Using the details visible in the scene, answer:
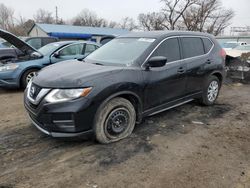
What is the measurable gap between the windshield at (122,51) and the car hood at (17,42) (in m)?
3.25

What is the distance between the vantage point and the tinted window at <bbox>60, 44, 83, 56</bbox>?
7794 mm

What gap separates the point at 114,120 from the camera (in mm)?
3656

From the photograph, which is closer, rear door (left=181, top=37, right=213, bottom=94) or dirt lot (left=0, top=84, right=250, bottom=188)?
dirt lot (left=0, top=84, right=250, bottom=188)

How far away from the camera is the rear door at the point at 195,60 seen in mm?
4741

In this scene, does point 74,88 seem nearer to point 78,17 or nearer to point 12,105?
point 12,105

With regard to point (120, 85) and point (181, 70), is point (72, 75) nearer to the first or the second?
point (120, 85)

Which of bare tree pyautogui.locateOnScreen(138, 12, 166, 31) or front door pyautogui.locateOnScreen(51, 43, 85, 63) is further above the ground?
bare tree pyautogui.locateOnScreen(138, 12, 166, 31)

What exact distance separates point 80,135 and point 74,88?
662 mm

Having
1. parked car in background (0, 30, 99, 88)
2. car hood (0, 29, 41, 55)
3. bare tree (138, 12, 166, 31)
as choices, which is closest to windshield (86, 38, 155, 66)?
parked car in background (0, 30, 99, 88)

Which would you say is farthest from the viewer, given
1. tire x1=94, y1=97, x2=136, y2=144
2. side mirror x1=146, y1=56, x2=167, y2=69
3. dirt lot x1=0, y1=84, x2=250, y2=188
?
side mirror x1=146, y1=56, x2=167, y2=69

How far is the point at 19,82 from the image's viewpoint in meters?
6.97

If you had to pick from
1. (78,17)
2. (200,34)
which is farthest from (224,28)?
(200,34)

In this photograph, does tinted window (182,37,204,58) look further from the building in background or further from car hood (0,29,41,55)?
the building in background

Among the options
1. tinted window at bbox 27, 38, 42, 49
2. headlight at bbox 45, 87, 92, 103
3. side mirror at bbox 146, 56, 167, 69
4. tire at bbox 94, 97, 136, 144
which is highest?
tinted window at bbox 27, 38, 42, 49
